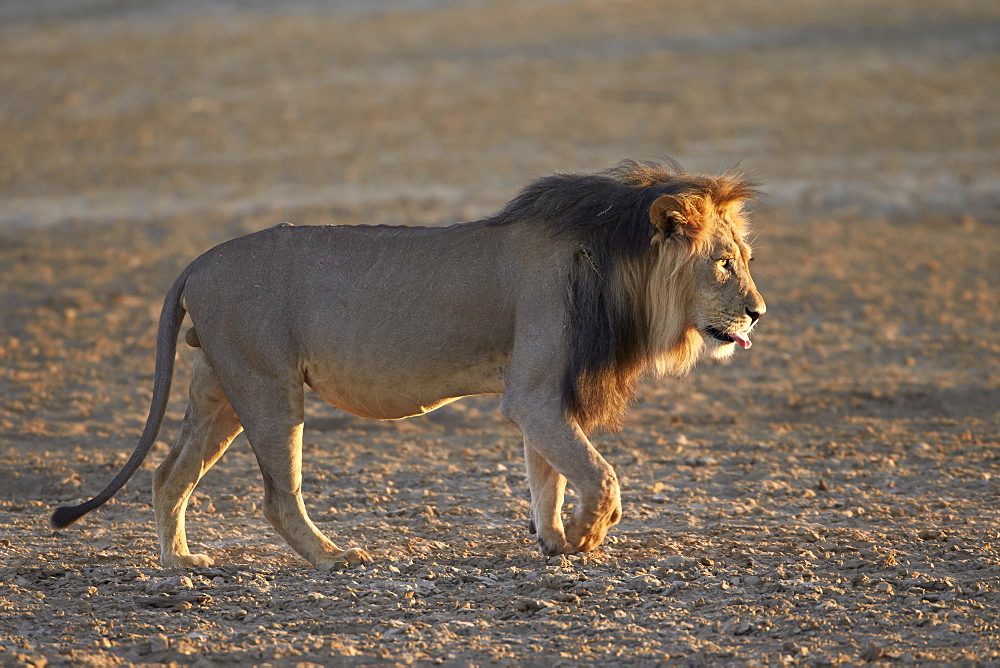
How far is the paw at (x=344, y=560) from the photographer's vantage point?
5770mm

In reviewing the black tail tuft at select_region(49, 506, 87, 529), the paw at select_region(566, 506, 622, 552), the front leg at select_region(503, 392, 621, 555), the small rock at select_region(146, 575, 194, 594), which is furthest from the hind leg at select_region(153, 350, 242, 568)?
the paw at select_region(566, 506, 622, 552)

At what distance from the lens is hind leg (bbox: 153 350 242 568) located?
5.93 m

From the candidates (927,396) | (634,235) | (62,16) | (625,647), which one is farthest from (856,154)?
(62,16)

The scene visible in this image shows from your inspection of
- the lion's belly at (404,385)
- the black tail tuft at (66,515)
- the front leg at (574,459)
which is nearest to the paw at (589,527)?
the front leg at (574,459)

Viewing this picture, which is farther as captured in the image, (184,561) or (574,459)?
(184,561)

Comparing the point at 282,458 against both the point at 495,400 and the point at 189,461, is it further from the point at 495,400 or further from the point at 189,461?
the point at 495,400

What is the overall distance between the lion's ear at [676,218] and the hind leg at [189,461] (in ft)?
7.07

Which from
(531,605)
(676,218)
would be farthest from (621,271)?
(531,605)

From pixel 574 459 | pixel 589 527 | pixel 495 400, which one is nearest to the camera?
pixel 574 459

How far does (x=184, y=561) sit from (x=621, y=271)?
238 centimetres

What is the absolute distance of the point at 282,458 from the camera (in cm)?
577

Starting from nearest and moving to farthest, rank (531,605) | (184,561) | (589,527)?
(531,605) < (589,527) < (184,561)

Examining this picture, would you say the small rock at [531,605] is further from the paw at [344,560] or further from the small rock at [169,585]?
the small rock at [169,585]

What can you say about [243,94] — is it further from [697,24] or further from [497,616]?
[497,616]
